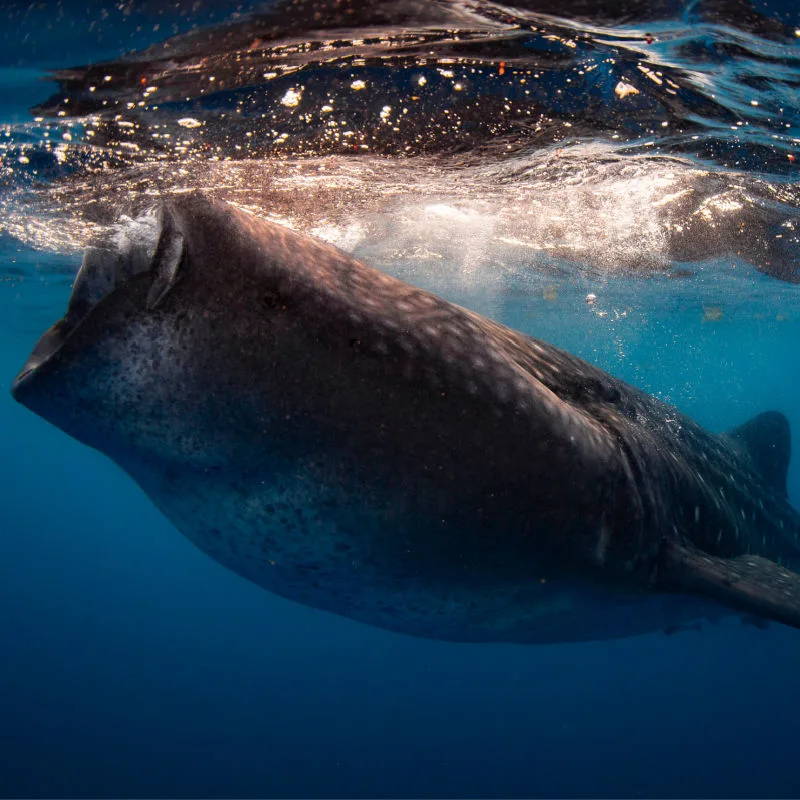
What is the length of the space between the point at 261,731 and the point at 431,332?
19643 mm

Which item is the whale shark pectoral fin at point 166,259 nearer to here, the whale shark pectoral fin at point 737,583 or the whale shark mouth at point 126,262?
the whale shark mouth at point 126,262

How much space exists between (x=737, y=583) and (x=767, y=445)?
589 cm

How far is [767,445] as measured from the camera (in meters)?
8.44

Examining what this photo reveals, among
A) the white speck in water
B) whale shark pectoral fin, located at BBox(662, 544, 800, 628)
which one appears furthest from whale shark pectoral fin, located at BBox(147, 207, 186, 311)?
the white speck in water

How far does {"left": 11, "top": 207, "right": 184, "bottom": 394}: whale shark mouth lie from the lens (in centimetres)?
243

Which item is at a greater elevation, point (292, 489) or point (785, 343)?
point (292, 489)

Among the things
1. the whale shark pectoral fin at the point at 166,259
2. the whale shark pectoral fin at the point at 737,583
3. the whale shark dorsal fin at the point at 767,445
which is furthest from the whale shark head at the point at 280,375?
the whale shark dorsal fin at the point at 767,445

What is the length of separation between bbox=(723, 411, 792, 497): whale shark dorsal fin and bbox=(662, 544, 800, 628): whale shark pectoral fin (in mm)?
4841

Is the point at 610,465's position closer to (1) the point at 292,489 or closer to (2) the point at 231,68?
(1) the point at 292,489

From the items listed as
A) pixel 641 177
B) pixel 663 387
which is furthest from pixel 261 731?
pixel 663 387

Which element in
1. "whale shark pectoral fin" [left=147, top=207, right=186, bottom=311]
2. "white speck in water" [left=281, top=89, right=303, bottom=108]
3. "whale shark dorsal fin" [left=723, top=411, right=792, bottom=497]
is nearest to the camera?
"whale shark pectoral fin" [left=147, top=207, right=186, bottom=311]

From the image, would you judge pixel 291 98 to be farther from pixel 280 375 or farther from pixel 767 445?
pixel 767 445

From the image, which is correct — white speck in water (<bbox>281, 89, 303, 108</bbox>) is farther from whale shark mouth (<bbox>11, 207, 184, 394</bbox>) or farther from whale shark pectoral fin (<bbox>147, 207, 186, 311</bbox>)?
whale shark pectoral fin (<bbox>147, 207, 186, 311</bbox>)

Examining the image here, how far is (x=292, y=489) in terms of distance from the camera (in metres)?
2.81
